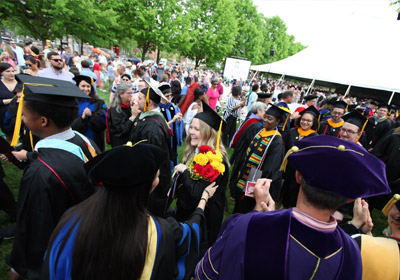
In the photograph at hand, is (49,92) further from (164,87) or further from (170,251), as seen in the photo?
(164,87)

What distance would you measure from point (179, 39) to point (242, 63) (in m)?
7.62

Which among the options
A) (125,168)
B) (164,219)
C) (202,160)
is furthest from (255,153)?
(125,168)

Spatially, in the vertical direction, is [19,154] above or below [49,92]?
below

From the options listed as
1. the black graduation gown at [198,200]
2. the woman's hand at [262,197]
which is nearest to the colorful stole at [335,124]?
the black graduation gown at [198,200]

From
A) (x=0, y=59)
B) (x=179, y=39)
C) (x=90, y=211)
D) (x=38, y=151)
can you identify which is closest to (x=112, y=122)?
(x=38, y=151)

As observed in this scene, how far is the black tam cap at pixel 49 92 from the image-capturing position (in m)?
1.76

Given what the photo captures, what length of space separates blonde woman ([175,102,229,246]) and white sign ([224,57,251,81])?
60.4 ft

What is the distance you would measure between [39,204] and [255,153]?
303 cm

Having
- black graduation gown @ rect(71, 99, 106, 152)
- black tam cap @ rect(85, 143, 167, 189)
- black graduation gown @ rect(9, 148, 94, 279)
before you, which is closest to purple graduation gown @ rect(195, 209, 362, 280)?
black tam cap @ rect(85, 143, 167, 189)

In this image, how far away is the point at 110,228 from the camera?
1.21 metres

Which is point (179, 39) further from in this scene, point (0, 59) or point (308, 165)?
point (308, 165)

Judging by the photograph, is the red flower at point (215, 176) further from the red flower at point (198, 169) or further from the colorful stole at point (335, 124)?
the colorful stole at point (335, 124)

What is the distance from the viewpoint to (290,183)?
4.36 m

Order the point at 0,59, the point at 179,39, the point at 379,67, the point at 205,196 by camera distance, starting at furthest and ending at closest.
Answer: the point at 179,39 → the point at 379,67 → the point at 0,59 → the point at 205,196
